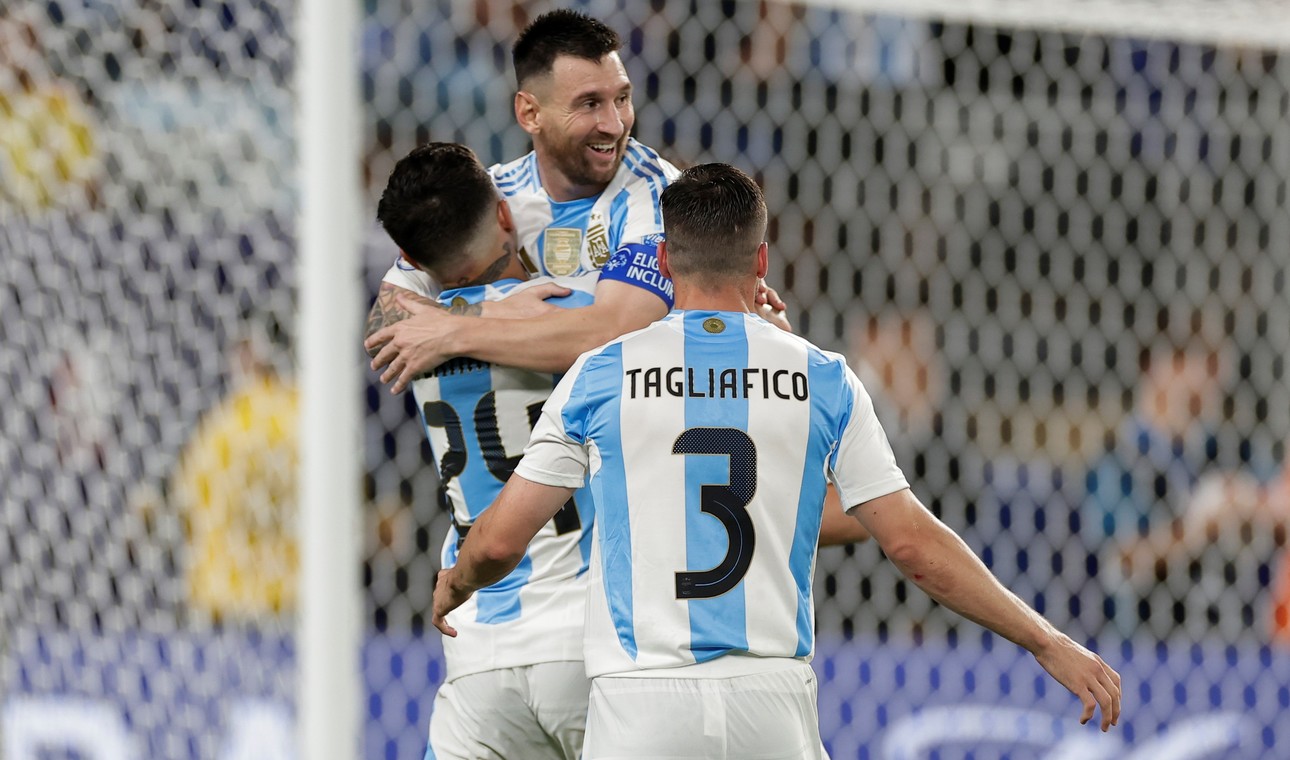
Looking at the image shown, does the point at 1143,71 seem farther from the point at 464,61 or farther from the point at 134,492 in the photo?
the point at 134,492

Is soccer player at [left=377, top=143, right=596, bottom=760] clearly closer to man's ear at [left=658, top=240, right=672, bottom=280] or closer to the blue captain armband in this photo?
the blue captain armband

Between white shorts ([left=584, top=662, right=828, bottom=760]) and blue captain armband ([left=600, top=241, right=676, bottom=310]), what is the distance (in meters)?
0.64

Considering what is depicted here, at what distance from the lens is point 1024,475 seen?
5902 mm

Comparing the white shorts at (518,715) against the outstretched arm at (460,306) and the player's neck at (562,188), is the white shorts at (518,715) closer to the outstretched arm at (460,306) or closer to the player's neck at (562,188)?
the outstretched arm at (460,306)

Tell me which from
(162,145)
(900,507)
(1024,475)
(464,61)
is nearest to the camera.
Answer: (900,507)

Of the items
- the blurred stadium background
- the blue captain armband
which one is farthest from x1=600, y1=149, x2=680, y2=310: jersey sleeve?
the blurred stadium background

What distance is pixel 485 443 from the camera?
2719 mm

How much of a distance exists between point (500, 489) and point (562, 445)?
0.52 m

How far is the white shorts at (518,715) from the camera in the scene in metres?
2.72

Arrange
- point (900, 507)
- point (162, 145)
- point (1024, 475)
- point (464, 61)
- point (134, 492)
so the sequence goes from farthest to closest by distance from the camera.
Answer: point (464, 61) → point (1024, 475) → point (162, 145) → point (134, 492) → point (900, 507)

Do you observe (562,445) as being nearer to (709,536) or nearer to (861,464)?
(709,536)

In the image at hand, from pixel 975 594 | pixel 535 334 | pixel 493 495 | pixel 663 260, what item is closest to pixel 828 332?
pixel 493 495

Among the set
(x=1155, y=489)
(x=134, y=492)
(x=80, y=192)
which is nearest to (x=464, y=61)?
(x=80, y=192)

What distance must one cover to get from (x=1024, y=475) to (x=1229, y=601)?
81 cm
